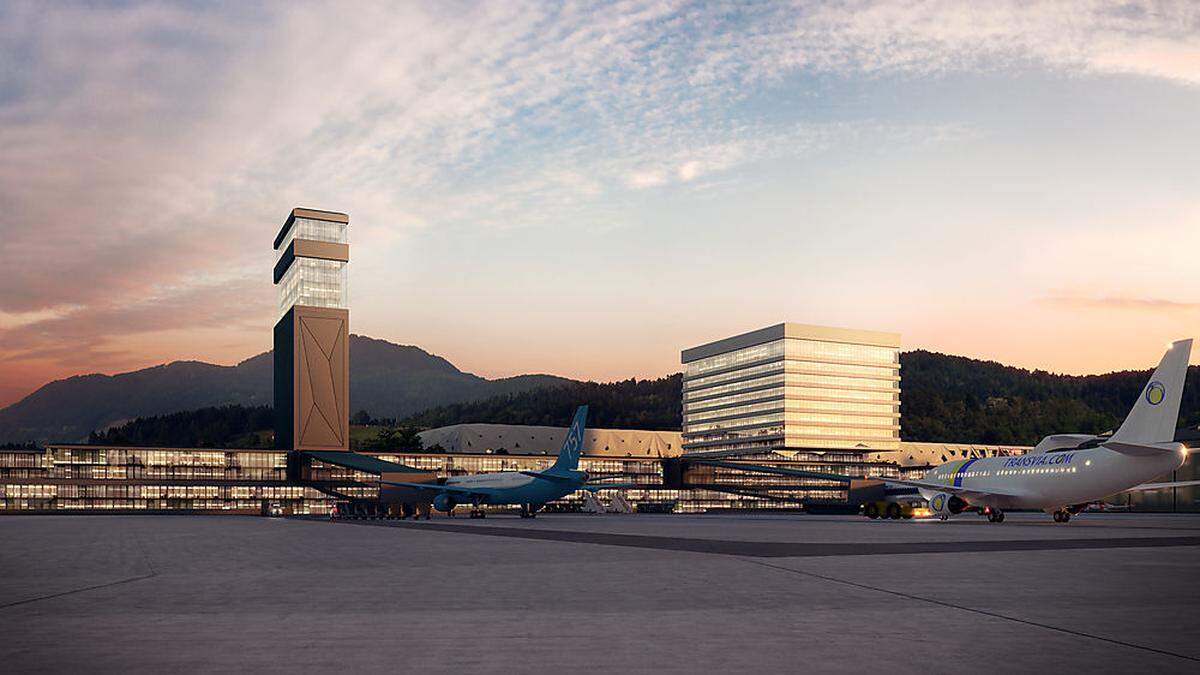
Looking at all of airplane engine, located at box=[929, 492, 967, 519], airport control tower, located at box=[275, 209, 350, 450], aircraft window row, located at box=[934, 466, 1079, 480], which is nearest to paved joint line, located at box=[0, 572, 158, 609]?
aircraft window row, located at box=[934, 466, 1079, 480]

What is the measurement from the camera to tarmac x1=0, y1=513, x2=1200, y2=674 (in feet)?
37.3

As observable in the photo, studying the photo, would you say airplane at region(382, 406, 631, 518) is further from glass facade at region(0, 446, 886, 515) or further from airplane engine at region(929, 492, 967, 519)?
glass facade at region(0, 446, 886, 515)

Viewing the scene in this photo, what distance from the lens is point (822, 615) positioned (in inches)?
603

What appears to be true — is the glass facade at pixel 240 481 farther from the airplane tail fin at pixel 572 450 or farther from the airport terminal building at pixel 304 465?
the airplane tail fin at pixel 572 450

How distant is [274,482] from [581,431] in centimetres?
10190

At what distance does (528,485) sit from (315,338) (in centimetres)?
10713

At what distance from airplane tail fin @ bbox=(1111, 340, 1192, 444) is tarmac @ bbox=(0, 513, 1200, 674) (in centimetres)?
2664

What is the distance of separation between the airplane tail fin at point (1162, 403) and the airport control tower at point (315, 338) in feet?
489

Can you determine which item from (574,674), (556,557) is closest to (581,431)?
(556,557)

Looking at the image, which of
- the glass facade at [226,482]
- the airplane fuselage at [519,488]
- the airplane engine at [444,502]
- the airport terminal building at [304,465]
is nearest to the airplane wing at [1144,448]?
the airplane fuselage at [519,488]

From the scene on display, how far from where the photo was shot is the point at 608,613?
624 inches

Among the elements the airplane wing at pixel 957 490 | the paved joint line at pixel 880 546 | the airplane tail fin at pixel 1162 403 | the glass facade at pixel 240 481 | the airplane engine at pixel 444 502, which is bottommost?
the glass facade at pixel 240 481

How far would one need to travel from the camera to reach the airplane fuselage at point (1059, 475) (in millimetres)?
54438

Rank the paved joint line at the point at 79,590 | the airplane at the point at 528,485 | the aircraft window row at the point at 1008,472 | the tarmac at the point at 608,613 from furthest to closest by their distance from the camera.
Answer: the airplane at the point at 528,485, the aircraft window row at the point at 1008,472, the paved joint line at the point at 79,590, the tarmac at the point at 608,613
